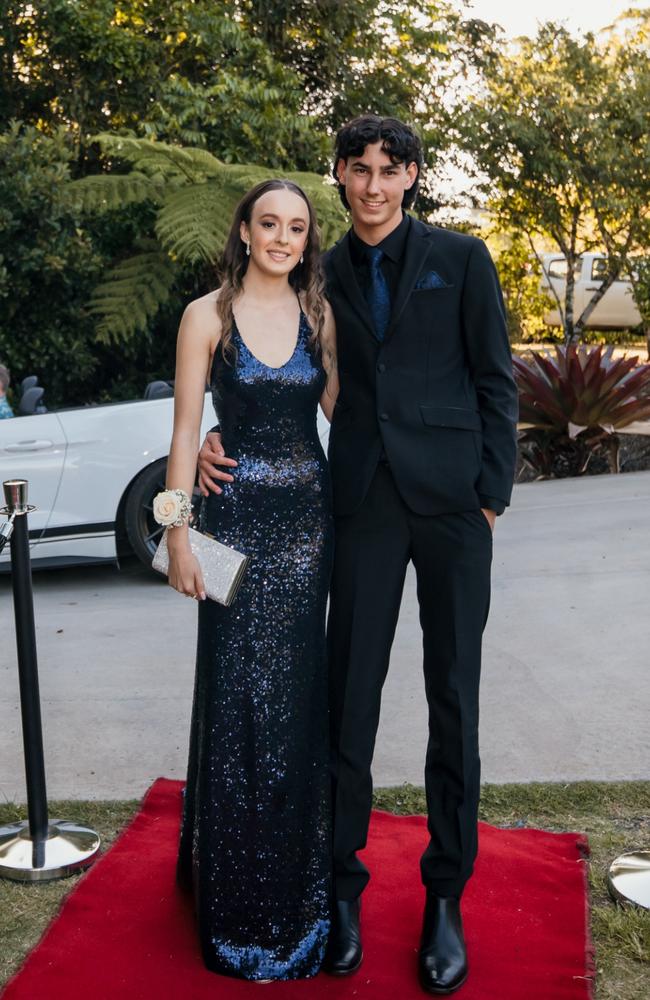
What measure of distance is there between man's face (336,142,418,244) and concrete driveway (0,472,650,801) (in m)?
2.03

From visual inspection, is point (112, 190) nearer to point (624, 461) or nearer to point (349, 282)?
point (624, 461)

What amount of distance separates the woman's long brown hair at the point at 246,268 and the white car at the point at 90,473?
354cm

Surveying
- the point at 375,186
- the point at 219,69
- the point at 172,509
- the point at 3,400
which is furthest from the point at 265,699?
the point at 219,69

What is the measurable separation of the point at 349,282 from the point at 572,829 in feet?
6.21

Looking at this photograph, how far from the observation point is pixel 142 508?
6.59 meters

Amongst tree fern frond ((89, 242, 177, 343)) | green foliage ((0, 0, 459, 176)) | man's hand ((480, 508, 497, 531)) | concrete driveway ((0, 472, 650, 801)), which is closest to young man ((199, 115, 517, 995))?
man's hand ((480, 508, 497, 531))

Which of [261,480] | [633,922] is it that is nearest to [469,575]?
[261,480]

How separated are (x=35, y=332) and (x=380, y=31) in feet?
17.3

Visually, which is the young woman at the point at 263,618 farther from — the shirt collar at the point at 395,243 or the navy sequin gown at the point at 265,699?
the shirt collar at the point at 395,243

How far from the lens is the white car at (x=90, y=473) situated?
6395 millimetres

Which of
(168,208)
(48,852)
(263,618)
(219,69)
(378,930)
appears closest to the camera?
(263,618)

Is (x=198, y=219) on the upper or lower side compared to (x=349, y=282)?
upper

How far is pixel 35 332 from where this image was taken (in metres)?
10.2

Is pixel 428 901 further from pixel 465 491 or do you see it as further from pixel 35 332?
pixel 35 332
